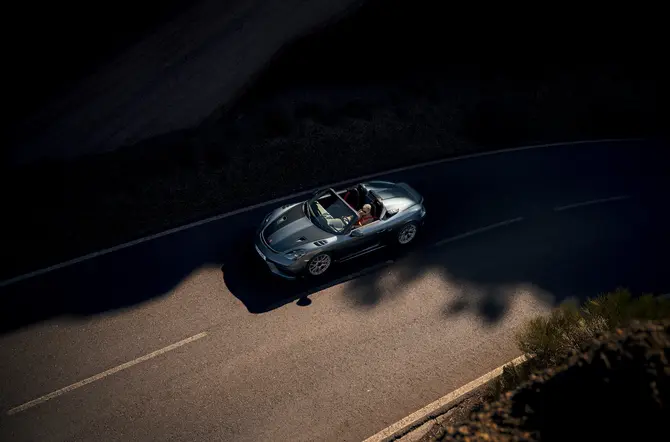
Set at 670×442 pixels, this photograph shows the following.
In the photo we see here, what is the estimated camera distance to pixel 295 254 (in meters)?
10.5

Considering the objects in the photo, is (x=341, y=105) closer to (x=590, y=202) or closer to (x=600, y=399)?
(x=590, y=202)

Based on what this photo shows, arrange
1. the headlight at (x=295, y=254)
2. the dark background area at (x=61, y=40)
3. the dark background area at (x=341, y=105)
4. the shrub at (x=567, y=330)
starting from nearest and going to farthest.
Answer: the shrub at (x=567, y=330)
the headlight at (x=295, y=254)
the dark background area at (x=341, y=105)
the dark background area at (x=61, y=40)

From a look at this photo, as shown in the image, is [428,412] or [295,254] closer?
[428,412]

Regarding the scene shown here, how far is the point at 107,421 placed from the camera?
834 centimetres

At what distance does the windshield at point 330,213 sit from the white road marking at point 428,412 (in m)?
3.94

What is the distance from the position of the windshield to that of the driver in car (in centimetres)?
16

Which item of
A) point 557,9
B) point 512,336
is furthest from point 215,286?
point 557,9

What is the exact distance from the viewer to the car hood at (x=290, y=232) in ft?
35.3

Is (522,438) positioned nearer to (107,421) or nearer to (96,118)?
(107,421)

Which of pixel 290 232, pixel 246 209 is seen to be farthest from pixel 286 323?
pixel 246 209

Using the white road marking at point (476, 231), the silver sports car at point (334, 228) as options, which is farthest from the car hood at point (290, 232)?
the white road marking at point (476, 231)

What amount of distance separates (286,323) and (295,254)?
1394 mm

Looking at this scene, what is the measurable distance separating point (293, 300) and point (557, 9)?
17.1m

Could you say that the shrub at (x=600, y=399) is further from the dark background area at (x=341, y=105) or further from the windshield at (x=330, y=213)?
the dark background area at (x=341, y=105)
